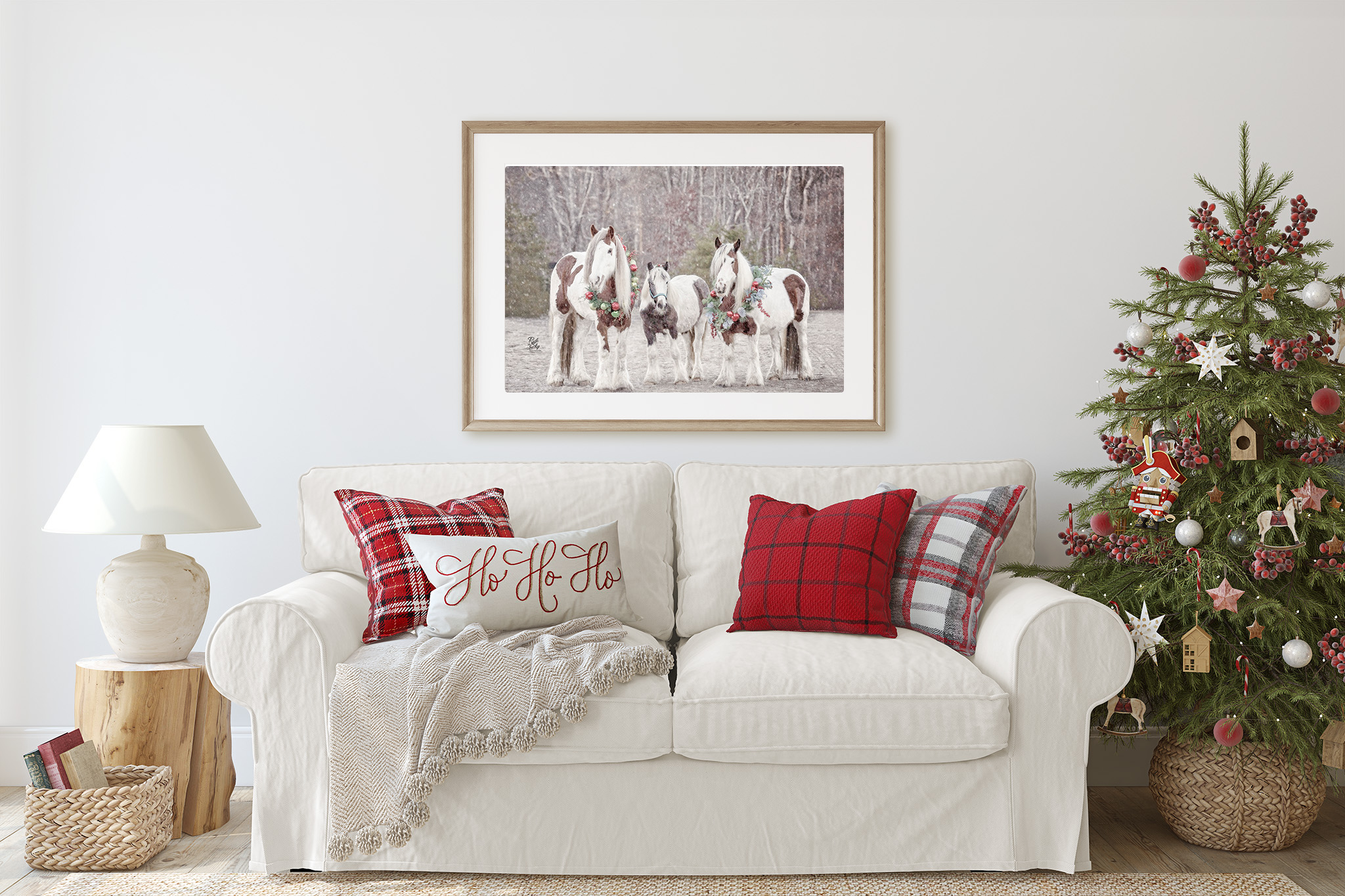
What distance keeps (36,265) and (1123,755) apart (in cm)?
355

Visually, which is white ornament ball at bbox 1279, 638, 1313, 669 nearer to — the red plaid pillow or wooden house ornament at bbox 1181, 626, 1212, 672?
wooden house ornament at bbox 1181, 626, 1212, 672

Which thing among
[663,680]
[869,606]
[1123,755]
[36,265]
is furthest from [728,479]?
[36,265]

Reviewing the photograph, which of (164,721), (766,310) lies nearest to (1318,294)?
(766,310)

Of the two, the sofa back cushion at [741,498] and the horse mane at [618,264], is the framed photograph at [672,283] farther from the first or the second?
the sofa back cushion at [741,498]

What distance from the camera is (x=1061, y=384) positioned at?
2836 mm

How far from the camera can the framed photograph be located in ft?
9.30

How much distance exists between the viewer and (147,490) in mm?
2209

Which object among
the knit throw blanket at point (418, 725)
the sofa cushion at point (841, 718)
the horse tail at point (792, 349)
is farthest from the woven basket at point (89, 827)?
the horse tail at point (792, 349)

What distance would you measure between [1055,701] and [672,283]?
1.59 metres

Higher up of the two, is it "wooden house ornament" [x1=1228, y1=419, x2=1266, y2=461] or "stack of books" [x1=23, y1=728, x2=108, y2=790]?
"wooden house ornament" [x1=1228, y1=419, x2=1266, y2=461]

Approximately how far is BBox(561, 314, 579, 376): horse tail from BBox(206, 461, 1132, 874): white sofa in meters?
1.11

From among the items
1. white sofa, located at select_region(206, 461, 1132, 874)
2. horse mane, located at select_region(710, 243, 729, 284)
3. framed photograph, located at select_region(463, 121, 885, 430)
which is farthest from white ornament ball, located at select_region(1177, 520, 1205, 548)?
horse mane, located at select_region(710, 243, 729, 284)

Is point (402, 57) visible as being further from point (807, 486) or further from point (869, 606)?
point (869, 606)

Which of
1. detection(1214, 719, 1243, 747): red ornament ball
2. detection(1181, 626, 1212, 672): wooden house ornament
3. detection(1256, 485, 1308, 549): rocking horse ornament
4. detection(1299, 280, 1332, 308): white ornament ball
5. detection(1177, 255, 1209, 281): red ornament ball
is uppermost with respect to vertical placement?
detection(1177, 255, 1209, 281): red ornament ball
